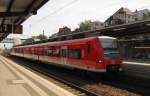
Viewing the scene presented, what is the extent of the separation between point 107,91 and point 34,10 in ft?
44.0

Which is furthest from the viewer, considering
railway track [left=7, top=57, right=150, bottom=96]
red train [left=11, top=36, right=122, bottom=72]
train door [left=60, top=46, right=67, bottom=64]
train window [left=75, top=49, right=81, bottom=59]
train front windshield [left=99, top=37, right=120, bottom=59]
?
train door [left=60, top=46, right=67, bottom=64]

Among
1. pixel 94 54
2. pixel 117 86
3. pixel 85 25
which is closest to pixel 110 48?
pixel 94 54

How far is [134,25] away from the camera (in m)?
24.9

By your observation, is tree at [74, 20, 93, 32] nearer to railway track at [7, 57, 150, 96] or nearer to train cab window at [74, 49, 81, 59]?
train cab window at [74, 49, 81, 59]

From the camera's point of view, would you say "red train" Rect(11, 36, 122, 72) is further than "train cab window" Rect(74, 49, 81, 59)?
No

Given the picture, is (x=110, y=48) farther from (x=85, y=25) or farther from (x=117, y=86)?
(x=85, y=25)

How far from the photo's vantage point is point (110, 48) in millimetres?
22188

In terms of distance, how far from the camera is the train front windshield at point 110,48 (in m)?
21.7

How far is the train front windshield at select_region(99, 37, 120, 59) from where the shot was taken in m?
21.7

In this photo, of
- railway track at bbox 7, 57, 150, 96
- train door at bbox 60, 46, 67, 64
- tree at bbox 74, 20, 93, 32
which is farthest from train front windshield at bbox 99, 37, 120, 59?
tree at bbox 74, 20, 93, 32

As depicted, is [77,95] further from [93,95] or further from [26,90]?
[26,90]

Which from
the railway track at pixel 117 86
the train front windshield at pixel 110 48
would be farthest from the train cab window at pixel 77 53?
the train front windshield at pixel 110 48

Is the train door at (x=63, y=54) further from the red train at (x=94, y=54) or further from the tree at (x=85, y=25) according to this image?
the tree at (x=85, y=25)

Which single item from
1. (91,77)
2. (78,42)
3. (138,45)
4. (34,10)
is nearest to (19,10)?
(34,10)
